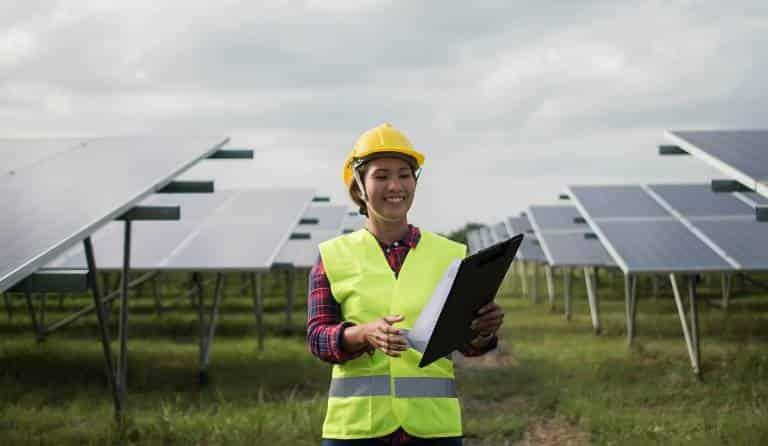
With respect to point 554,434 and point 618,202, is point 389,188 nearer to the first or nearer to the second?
point 554,434

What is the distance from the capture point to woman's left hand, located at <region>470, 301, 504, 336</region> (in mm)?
3121

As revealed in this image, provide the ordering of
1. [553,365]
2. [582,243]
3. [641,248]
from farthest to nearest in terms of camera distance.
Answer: [582,243], [553,365], [641,248]

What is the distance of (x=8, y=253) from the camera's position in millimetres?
5645

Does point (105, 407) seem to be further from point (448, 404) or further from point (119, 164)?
point (448, 404)

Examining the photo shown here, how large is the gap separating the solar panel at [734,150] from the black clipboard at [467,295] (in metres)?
3.80

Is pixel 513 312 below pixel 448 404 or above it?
below

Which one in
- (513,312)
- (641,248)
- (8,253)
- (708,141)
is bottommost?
(513,312)

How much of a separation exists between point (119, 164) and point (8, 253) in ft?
11.6

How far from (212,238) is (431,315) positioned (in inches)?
395

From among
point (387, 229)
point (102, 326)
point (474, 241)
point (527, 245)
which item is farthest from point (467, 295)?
point (474, 241)

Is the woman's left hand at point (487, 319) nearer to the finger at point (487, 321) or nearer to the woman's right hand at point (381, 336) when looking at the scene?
the finger at point (487, 321)

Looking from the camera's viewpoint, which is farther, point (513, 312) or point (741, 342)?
point (513, 312)

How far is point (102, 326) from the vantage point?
7.61m

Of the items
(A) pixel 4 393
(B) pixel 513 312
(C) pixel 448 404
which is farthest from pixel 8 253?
(B) pixel 513 312
